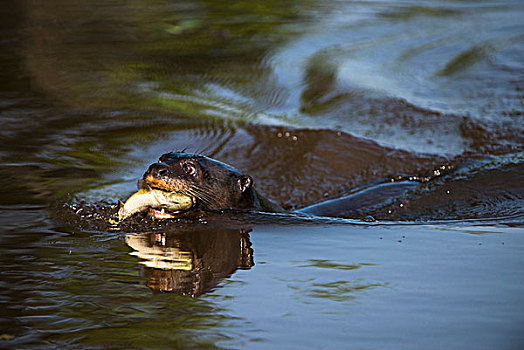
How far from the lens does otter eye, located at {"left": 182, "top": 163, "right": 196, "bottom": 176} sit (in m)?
4.20

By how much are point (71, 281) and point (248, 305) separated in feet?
2.49

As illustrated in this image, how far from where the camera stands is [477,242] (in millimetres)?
3602

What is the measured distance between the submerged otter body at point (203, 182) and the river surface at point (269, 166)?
0.15 m

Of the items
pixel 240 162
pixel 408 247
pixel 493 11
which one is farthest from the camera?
pixel 493 11

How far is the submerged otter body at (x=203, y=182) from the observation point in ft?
13.3

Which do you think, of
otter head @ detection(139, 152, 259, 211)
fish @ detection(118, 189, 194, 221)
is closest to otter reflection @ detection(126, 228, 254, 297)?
fish @ detection(118, 189, 194, 221)

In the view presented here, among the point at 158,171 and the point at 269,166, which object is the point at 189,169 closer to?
the point at 158,171

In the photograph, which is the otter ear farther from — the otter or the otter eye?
the otter eye

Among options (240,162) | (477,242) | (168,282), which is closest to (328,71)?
(240,162)

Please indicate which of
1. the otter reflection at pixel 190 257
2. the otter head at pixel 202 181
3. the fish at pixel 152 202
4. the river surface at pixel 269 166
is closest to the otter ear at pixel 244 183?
the otter head at pixel 202 181

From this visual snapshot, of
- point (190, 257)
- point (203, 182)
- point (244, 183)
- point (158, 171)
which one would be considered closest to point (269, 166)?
point (244, 183)

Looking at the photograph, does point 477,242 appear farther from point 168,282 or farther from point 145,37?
point 145,37

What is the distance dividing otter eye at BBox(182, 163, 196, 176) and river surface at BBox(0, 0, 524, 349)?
25 cm

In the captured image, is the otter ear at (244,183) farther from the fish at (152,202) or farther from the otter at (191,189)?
the fish at (152,202)
